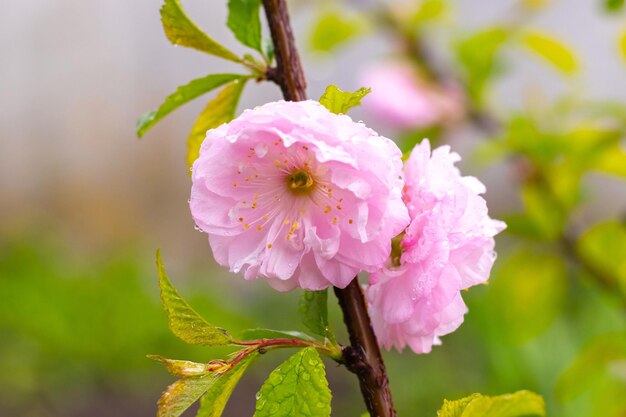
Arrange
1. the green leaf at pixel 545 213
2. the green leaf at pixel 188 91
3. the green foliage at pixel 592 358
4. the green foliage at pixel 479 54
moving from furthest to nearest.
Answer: the green foliage at pixel 479 54 → the green leaf at pixel 545 213 → the green foliage at pixel 592 358 → the green leaf at pixel 188 91

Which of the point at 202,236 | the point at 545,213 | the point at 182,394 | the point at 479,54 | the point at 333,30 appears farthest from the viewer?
the point at 202,236

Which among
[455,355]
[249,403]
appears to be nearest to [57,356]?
[249,403]

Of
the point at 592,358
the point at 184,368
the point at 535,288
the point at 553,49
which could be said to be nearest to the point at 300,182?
the point at 184,368

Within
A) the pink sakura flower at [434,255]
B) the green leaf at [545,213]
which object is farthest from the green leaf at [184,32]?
the green leaf at [545,213]

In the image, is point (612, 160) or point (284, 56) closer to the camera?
point (284, 56)

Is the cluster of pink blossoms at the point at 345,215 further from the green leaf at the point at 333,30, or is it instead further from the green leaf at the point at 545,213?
the green leaf at the point at 333,30

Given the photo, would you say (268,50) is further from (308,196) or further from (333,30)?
A: (333,30)

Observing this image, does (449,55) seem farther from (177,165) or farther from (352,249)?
(177,165)
